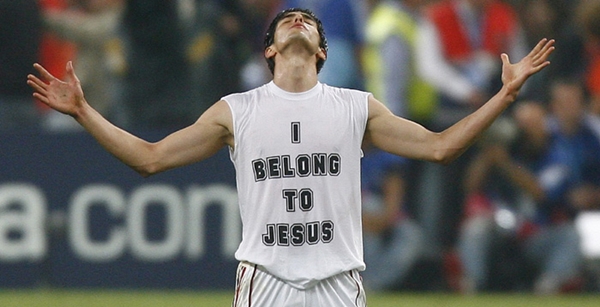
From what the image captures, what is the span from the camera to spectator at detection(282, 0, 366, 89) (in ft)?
37.9

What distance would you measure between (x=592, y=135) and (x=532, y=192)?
748 millimetres

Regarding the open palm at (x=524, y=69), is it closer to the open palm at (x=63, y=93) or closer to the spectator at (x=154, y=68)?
the open palm at (x=63, y=93)

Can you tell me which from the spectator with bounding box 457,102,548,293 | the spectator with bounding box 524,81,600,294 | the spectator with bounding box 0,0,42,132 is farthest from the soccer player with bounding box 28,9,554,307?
the spectator with bounding box 0,0,42,132

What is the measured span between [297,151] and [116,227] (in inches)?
227

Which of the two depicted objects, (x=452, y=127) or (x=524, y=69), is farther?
(x=452, y=127)

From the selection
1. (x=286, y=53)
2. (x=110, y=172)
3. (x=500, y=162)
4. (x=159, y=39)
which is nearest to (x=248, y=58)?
(x=159, y=39)

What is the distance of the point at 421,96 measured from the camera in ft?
38.3

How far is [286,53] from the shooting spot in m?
6.17

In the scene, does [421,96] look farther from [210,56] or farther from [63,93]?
[63,93]

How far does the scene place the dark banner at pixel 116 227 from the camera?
1148cm

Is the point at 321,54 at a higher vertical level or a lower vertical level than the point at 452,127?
higher

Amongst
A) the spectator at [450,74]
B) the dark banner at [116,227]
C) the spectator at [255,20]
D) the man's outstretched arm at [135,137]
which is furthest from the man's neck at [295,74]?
the spectator at [255,20]

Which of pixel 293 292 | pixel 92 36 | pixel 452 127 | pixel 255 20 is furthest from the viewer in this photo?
pixel 255 20

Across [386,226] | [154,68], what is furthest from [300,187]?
[154,68]
